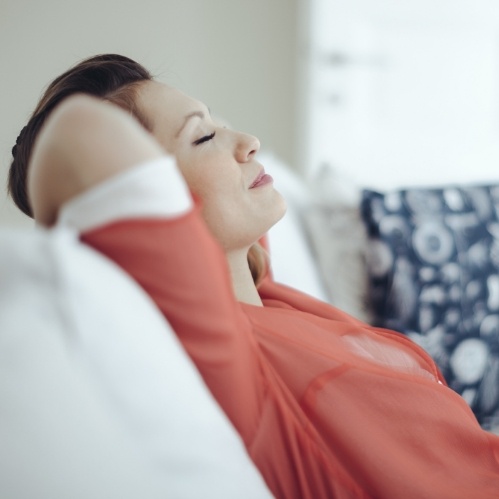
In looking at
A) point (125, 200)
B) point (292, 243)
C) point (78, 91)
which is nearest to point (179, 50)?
point (292, 243)

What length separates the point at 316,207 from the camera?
165 cm

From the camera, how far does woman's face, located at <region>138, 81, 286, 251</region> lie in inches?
38.9

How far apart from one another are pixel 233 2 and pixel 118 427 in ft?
7.81

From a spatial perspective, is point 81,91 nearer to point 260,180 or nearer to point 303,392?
point 260,180

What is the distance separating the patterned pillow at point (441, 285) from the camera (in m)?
1.57

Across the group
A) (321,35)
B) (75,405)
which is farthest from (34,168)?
(321,35)

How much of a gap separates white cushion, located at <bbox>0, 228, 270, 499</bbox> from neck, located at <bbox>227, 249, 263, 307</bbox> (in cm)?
42

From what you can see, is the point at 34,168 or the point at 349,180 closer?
the point at 34,168

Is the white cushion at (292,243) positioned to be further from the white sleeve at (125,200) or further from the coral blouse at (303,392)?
the white sleeve at (125,200)

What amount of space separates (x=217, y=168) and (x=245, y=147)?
0.05 metres

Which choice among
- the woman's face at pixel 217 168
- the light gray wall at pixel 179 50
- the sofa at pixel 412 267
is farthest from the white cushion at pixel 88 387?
the light gray wall at pixel 179 50

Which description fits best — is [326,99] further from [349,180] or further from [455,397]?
[455,397]

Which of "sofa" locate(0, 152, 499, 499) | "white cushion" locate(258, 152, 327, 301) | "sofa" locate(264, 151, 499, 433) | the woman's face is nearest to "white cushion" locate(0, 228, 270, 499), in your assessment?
"sofa" locate(0, 152, 499, 499)

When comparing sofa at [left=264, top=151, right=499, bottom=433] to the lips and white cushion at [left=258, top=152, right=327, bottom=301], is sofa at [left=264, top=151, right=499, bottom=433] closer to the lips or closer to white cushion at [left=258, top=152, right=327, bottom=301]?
white cushion at [left=258, top=152, right=327, bottom=301]
